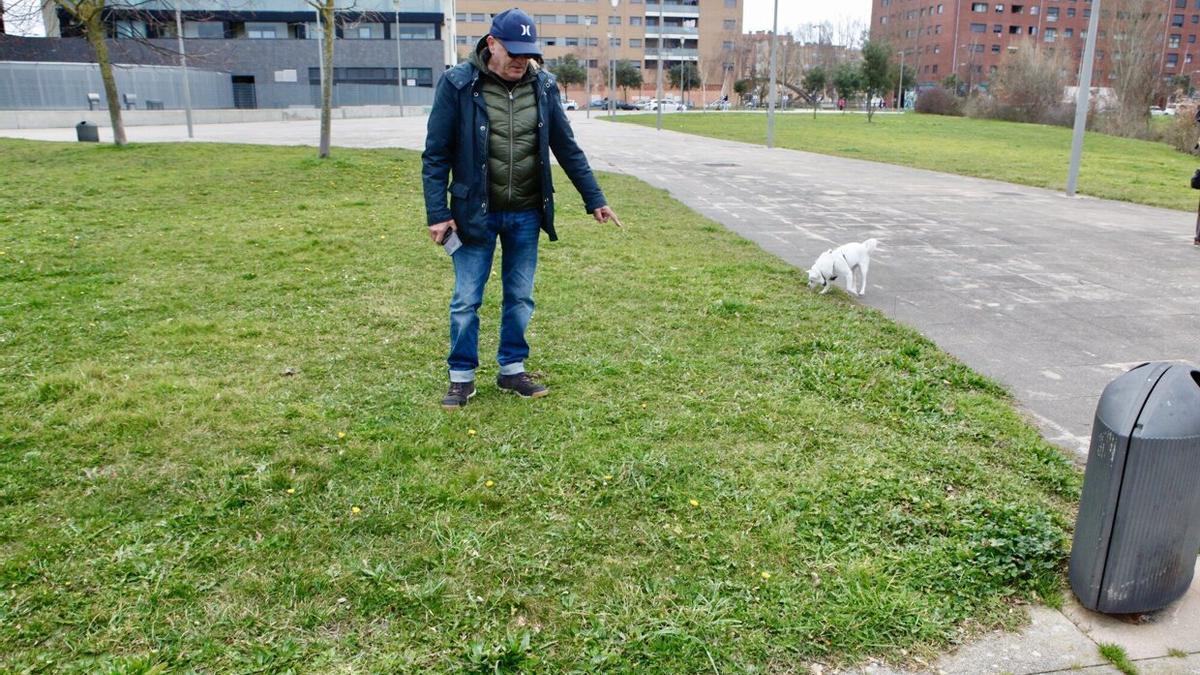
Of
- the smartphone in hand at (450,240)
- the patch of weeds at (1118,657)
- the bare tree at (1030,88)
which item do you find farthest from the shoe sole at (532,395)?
the bare tree at (1030,88)

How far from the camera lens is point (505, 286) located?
4.75 metres

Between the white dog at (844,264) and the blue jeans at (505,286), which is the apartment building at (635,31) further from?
the blue jeans at (505,286)

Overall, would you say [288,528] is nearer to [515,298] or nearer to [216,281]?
[515,298]

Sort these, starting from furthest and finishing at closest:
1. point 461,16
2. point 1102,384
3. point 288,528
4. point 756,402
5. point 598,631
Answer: point 461,16
point 1102,384
point 756,402
point 288,528
point 598,631

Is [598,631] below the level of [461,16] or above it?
below

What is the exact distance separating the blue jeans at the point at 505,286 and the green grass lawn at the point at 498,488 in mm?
249

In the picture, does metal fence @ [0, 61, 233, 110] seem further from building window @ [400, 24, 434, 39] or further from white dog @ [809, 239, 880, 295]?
white dog @ [809, 239, 880, 295]

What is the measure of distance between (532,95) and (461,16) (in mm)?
112327

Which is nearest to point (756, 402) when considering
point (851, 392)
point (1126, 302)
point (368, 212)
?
point (851, 392)

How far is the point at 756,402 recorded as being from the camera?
15.4ft

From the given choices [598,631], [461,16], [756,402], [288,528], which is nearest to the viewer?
[598,631]

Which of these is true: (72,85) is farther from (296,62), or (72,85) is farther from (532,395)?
(532,395)

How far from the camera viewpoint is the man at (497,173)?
167 inches

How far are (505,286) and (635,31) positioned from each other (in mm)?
112325
